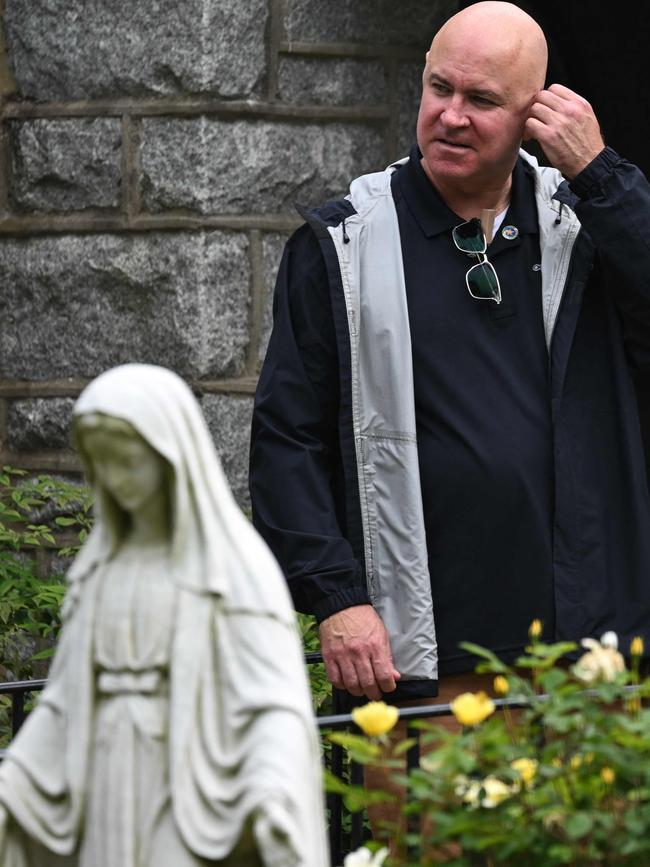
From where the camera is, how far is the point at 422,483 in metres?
4.03

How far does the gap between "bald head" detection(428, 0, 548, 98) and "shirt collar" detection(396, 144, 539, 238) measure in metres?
0.22

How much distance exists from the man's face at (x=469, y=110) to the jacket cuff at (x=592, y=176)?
0.55ft

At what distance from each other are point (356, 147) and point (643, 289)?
184cm

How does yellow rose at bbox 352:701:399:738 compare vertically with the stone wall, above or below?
below

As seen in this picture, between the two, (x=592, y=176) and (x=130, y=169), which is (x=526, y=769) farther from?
(x=130, y=169)

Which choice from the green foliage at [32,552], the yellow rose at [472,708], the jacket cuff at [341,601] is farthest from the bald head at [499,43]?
the green foliage at [32,552]

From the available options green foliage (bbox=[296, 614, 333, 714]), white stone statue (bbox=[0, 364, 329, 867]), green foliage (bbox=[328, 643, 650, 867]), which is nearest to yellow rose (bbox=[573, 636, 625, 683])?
green foliage (bbox=[328, 643, 650, 867])

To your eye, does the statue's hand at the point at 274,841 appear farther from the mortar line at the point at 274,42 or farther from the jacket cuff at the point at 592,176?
the mortar line at the point at 274,42

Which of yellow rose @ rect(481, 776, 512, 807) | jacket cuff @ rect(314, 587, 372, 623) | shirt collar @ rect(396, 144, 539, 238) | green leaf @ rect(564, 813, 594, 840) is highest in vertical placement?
shirt collar @ rect(396, 144, 539, 238)

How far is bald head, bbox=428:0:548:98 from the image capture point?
4074mm

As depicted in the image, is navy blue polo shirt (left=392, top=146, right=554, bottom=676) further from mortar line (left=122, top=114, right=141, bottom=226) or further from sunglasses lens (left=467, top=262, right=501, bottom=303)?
mortar line (left=122, top=114, right=141, bottom=226)

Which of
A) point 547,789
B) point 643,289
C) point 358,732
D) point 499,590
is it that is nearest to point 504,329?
point 643,289

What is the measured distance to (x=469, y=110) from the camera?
4043 mm

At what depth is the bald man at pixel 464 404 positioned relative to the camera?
13.1 ft
